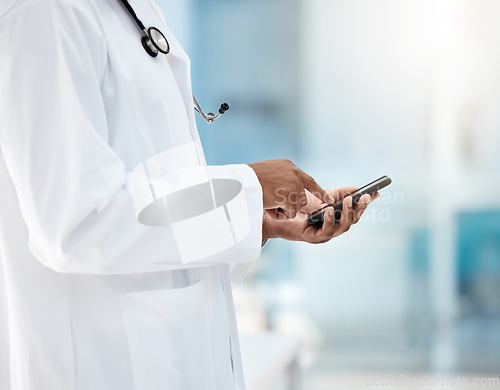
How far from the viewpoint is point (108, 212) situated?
21.2 inches

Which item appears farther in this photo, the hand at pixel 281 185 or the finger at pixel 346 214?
the finger at pixel 346 214

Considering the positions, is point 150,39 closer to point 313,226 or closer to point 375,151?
point 313,226

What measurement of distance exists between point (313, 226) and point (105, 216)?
1.36 feet

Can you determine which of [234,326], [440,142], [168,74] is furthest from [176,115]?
[440,142]

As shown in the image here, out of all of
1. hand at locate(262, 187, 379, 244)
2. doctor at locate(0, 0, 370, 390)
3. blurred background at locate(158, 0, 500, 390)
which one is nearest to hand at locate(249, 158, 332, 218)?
doctor at locate(0, 0, 370, 390)

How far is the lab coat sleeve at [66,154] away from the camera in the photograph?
1.70 ft

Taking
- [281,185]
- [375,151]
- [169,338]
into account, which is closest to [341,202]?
[281,185]

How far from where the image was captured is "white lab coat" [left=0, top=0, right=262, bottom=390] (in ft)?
1.71

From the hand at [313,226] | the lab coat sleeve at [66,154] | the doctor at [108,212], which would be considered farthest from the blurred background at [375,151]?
the lab coat sleeve at [66,154]

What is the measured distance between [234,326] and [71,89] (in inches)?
17.3

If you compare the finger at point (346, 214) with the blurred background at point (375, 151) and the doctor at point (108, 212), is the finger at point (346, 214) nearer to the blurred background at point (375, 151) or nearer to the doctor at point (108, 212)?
the doctor at point (108, 212)

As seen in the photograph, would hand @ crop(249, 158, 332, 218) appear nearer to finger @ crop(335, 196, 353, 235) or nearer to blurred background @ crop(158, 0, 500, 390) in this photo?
finger @ crop(335, 196, 353, 235)

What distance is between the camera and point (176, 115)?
711 mm

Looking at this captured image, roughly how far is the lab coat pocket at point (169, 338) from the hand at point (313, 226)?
0.70 feet
